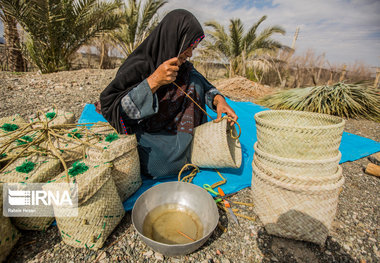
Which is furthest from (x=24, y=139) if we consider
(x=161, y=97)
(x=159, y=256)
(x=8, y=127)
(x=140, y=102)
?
(x=159, y=256)

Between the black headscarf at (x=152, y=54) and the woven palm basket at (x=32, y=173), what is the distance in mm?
521

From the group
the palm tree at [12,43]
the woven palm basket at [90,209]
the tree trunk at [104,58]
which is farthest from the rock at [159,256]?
the tree trunk at [104,58]

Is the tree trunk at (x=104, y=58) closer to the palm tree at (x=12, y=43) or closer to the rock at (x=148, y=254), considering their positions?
the palm tree at (x=12, y=43)

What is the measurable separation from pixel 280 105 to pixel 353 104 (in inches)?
55.8

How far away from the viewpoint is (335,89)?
436 centimetres

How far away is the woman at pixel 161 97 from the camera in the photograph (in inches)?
60.1

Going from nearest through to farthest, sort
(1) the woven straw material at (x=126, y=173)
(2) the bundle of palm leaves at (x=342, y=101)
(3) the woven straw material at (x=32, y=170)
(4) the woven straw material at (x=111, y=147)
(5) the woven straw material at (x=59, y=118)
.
Result: 1. (3) the woven straw material at (x=32, y=170)
2. (4) the woven straw material at (x=111, y=147)
3. (1) the woven straw material at (x=126, y=173)
4. (5) the woven straw material at (x=59, y=118)
5. (2) the bundle of palm leaves at (x=342, y=101)

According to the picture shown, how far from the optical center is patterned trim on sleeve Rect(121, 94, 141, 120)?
1.53 metres

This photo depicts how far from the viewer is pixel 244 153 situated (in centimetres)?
250

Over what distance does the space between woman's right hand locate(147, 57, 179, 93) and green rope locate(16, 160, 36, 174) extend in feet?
3.18

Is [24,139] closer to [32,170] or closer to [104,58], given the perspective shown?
[32,170]

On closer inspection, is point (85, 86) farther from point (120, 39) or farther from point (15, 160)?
point (120, 39)

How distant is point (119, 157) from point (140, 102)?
0.45 m

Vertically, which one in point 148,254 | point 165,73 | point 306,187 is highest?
point 165,73
